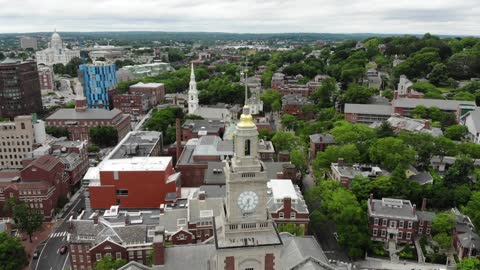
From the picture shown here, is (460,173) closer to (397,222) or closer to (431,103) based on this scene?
(397,222)

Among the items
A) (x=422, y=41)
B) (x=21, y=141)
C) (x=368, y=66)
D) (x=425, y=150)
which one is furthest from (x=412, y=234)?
(x=422, y=41)

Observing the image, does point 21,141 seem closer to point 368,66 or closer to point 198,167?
point 198,167

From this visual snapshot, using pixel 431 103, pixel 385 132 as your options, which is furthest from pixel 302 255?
pixel 431 103

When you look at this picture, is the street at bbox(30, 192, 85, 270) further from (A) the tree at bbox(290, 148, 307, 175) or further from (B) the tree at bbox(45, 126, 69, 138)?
(B) the tree at bbox(45, 126, 69, 138)

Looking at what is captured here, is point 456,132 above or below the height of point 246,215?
below

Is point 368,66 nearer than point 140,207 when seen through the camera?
No

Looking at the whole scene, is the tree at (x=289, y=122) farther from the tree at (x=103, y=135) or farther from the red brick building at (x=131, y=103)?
the red brick building at (x=131, y=103)
